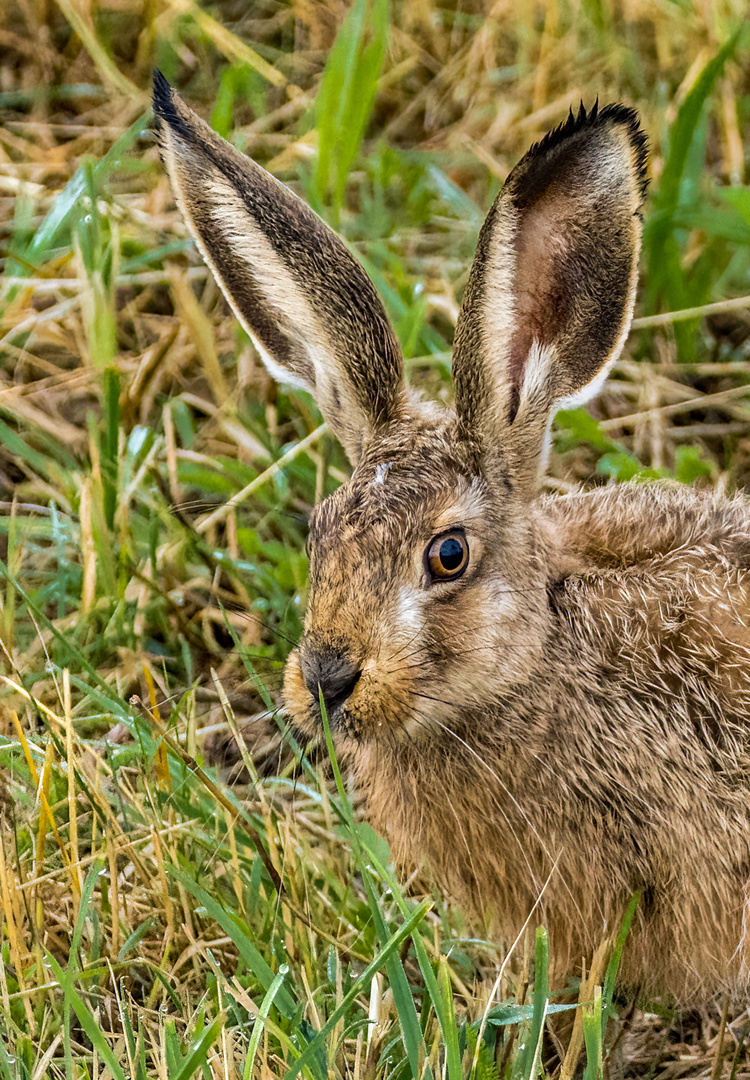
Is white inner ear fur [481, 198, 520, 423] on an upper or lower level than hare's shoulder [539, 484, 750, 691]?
upper

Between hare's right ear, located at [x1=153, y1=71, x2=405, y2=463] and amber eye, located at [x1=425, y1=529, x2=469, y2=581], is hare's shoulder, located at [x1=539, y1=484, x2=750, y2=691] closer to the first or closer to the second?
amber eye, located at [x1=425, y1=529, x2=469, y2=581]

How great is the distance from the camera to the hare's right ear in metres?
3.06

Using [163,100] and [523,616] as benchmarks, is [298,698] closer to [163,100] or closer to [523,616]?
[523,616]

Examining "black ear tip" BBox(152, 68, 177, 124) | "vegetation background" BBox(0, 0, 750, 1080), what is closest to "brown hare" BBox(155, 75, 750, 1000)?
"black ear tip" BBox(152, 68, 177, 124)

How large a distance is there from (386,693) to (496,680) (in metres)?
0.29

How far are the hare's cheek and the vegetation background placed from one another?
0.56 ft

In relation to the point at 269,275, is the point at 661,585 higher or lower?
lower

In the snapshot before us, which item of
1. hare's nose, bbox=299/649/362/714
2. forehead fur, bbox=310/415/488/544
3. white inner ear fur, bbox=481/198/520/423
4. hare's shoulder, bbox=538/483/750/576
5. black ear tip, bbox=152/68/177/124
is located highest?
black ear tip, bbox=152/68/177/124

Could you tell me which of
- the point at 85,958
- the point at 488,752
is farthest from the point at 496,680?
the point at 85,958

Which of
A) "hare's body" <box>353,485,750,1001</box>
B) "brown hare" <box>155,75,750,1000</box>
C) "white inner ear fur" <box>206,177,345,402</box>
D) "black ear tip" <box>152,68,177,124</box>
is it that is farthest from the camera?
"white inner ear fur" <box>206,177,345,402</box>

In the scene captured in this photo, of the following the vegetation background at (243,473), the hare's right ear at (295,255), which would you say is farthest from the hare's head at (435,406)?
the vegetation background at (243,473)

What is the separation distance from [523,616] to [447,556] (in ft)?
0.73

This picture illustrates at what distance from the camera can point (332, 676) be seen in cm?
266

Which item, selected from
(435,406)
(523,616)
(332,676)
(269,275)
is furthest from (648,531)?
(269,275)
